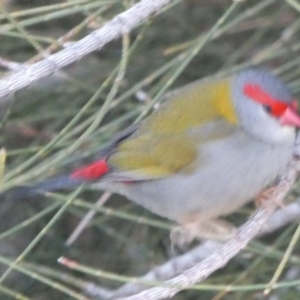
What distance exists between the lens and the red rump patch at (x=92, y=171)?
6.90ft

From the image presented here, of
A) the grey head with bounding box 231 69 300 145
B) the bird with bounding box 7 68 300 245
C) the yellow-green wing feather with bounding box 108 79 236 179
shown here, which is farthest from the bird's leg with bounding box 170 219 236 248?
the grey head with bounding box 231 69 300 145

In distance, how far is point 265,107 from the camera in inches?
80.5

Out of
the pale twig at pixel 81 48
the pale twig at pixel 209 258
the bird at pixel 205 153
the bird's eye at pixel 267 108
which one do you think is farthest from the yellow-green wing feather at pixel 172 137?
the pale twig at pixel 81 48

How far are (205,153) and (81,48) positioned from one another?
559 mm

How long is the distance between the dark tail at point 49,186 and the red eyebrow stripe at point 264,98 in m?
0.51

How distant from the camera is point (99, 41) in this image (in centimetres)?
170

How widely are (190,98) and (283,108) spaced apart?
0.31 m

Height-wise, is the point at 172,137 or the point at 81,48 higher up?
the point at 81,48

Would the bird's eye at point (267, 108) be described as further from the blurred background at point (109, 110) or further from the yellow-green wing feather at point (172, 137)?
the blurred background at point (109, 110)

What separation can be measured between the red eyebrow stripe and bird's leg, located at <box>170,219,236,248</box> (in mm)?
363

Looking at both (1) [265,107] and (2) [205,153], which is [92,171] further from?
(1) [265,107]

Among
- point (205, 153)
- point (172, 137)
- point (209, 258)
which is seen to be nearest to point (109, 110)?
point (172, 137)

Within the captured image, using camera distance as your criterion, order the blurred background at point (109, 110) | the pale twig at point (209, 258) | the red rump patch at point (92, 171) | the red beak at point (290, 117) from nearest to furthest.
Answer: the pale twig at point (209, 258) < the red beak at point (290, 117) < the red rump patch at point (92, 171) < the blurred background at point (109, 110)

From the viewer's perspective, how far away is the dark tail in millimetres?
2121
